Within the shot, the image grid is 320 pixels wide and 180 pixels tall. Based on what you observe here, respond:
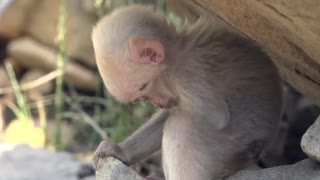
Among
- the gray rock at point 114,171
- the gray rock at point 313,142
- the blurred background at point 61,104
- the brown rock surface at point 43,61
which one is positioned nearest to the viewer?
the gray rock at point 313,142

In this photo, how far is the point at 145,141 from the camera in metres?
2.12

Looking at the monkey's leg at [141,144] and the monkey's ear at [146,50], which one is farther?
the monkey's leg at [141,144]

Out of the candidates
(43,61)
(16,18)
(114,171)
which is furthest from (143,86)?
(16,18)

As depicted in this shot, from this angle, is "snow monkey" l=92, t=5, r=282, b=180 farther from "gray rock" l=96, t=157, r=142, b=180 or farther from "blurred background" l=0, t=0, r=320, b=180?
"blurred background" l=0, t=0, r=320, b=180

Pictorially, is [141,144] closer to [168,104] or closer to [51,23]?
[168,104]

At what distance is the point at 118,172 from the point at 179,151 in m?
0.19

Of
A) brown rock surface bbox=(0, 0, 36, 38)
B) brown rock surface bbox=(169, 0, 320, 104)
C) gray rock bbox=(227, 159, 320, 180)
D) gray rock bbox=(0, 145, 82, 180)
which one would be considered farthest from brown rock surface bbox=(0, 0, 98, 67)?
gray rock bbox=(227, 159, 320, 180)

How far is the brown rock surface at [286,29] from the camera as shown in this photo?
1585mm

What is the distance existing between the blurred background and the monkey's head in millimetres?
831

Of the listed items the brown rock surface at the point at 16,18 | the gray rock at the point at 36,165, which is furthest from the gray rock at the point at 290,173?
the brown rock surface at the point at 16,18

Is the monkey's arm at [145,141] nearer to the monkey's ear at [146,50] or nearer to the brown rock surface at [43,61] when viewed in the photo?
the monkey's ear at [146,50]

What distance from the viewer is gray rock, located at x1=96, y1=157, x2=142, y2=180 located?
2.01m

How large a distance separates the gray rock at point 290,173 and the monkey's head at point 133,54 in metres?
0.24

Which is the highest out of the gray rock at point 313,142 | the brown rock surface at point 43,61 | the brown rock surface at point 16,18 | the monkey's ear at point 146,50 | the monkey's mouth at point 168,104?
the monkey's ear at point 146,50
